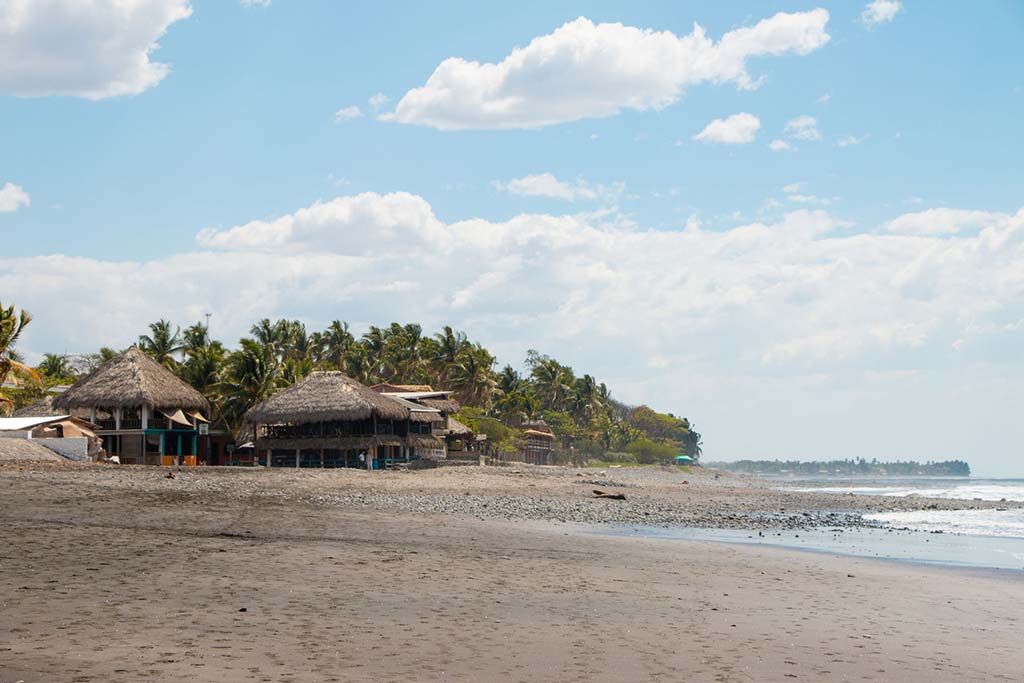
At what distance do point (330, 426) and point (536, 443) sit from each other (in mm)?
45463

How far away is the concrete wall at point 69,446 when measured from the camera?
125ft

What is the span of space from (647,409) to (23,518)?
14400cm

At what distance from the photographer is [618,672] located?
26.2ft

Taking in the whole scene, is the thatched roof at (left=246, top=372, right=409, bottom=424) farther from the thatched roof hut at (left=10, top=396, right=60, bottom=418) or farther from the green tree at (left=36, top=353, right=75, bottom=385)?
the green tree at (left=36, top=353, right=75, bottom=385)

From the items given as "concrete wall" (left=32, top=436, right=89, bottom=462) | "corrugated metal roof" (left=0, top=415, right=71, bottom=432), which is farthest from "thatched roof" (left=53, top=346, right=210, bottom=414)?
"concrete wall" (left=32, top=436, right=89, bottom=462)

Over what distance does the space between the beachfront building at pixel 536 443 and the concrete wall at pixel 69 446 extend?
54110 mm

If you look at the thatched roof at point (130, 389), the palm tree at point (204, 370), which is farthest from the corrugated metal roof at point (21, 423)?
the palm tree at point (204, 370)

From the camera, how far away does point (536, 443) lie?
319 ft

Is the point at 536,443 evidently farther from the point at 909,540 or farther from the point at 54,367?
the point at 909,540

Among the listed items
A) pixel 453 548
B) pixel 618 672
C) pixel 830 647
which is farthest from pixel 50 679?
pixel 453 548

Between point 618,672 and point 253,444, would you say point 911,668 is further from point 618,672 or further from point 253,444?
point 253,444

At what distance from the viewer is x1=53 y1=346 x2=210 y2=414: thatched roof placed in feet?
163

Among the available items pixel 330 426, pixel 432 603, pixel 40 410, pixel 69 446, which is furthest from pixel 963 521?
pixel 40 410

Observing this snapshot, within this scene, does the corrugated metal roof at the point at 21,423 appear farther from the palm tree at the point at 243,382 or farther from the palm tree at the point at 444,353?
the palm tree at the point at 444,353
